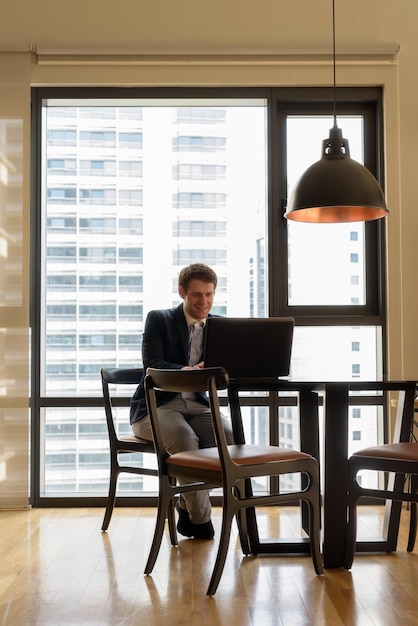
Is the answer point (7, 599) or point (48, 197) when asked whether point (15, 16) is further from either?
point (7, 599)

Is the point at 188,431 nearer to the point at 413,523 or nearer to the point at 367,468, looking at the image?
the point at 367,468

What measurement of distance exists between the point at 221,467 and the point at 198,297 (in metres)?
1.27

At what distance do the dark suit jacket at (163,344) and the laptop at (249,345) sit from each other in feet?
2.59

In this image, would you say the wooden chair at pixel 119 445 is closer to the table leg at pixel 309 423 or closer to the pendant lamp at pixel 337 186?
the table leg at pixel 309 423

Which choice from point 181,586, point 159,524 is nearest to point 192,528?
point 159,524

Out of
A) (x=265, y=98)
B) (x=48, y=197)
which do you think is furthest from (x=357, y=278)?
(x=48, y=197)

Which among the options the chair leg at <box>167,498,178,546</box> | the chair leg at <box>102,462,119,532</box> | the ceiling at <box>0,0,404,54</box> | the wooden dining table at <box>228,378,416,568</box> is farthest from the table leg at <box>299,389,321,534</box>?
the ceiling at <box>0,0,404,54</box>

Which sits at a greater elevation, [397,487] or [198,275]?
[198,275]

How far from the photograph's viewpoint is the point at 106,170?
4.95 meters

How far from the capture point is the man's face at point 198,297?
3.95 meters

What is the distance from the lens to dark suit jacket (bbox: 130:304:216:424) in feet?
13.1

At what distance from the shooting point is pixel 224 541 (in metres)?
2.82

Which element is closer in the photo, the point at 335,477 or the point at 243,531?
the point at 335,477

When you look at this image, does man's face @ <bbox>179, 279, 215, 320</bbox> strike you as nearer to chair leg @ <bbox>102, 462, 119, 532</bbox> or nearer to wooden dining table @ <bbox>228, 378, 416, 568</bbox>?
wooden dining table @ <bbox>228, 378, 416, 568</bbox>
